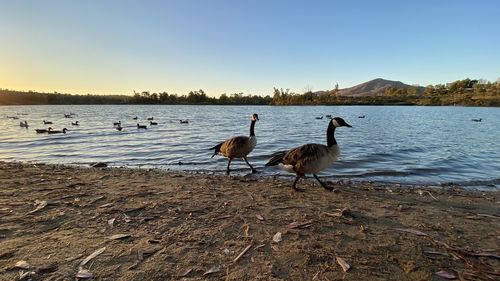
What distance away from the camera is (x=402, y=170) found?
44.0 feet

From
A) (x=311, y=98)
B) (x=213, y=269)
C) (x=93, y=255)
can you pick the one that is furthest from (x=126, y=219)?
(x=311, y=98)

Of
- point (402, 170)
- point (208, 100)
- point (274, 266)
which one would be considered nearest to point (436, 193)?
point (402, 170)

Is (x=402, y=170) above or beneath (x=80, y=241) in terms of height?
beneath

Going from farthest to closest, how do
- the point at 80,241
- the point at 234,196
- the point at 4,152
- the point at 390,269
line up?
the point at 4,152, the point at 234,196, the point at 80,241, the point at 390,269

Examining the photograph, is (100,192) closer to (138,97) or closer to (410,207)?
(410,207)

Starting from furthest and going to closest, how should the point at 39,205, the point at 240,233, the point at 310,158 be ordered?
the point at 310,158, the point at 39,205, the point at 240,233

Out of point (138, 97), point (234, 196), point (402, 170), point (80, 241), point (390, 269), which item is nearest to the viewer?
point (390, 269)

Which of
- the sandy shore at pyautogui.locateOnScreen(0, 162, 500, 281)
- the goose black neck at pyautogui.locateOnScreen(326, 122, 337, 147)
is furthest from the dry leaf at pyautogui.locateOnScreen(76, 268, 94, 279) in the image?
the goose black neck at pyautogui.locateOnScreen(326, 122, 337, 147)

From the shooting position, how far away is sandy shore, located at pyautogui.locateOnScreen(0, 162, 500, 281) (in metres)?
4.34

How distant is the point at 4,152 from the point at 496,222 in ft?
80.0

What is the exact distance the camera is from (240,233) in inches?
221

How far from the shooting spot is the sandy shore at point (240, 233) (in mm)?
4336

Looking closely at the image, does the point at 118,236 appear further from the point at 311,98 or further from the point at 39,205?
the point at 311,98

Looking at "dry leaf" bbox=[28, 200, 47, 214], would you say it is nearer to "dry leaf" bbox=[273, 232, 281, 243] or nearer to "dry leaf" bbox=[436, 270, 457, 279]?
"dry leaf" bbox=[273, 232, 281, 243]
